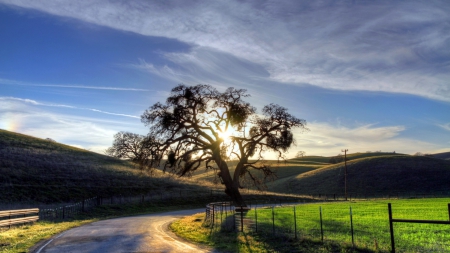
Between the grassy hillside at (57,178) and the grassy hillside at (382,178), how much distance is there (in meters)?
38.9

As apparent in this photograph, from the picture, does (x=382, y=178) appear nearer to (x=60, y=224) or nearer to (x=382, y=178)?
(x=382, y=178)

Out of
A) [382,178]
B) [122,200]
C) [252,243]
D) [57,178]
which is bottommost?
[252,243]

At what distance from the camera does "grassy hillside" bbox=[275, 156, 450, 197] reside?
3551 inches

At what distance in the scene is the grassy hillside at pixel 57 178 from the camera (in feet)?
167

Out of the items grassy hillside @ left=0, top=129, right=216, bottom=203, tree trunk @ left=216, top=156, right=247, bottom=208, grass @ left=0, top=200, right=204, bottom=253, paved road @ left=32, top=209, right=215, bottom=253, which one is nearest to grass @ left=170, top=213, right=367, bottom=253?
paved road @ left=32, top=209, right=215, bottom=253

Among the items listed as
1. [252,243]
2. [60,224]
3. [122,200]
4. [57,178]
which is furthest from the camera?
[57,178]

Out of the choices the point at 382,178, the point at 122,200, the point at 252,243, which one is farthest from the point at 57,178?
the point at 382,178

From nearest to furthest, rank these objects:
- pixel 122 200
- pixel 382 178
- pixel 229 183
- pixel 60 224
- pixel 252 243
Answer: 1. pixel 252 243
2. pixel 60 224
3. pixel 229 183
4. pixel 122 200
5. pixel 382 178

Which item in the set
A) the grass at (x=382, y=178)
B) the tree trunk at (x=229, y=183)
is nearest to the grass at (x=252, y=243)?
the tree trunk at (x=229, y=183)

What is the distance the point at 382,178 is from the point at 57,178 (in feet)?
256

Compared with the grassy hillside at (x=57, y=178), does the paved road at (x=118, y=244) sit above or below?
below

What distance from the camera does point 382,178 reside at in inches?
3885

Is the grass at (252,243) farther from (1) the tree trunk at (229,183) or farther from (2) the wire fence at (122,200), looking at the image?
(2) the wire fence at (122,200)

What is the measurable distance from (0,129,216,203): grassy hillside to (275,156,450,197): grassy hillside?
38.9 meters
